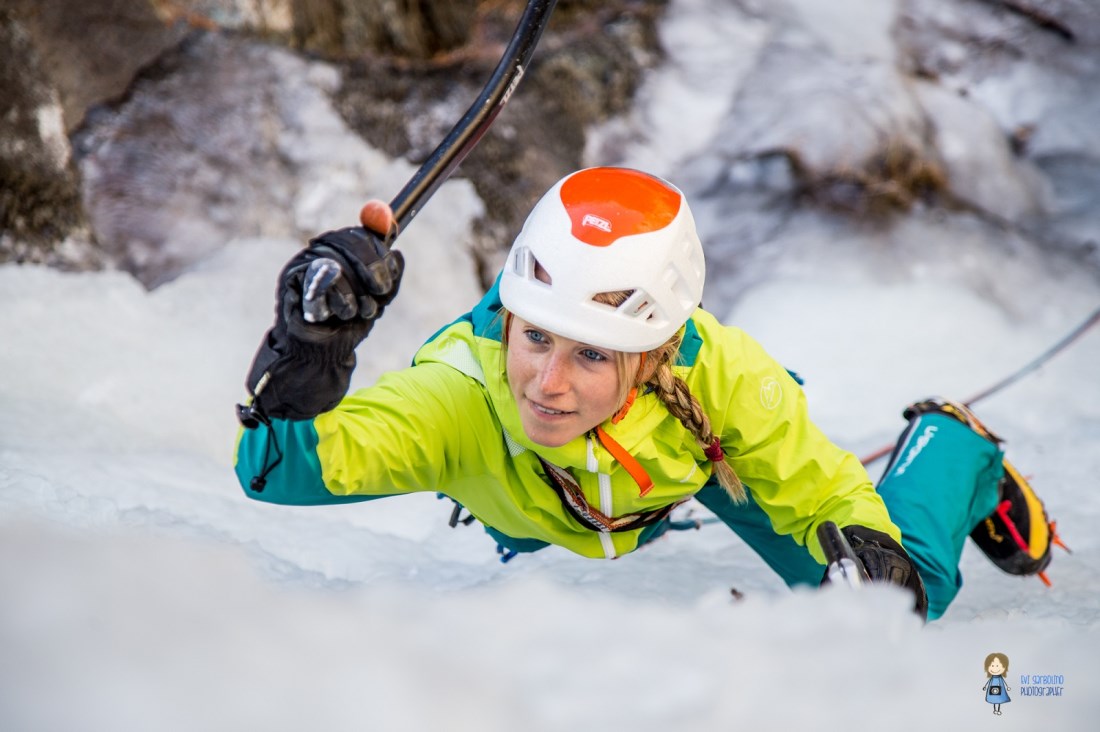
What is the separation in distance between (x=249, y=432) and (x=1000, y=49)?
4023 mm

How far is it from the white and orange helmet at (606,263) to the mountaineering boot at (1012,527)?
1.03m

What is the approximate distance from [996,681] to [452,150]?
114cm

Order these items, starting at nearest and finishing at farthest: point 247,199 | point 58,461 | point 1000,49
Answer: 1. point 58,461
2. point 247,199
3. point 1000,49

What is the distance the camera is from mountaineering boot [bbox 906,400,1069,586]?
2.49 meters

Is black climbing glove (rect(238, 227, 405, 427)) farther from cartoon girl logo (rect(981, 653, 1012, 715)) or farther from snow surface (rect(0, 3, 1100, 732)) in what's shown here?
cartoon girl logo (rect(981, 653, 1012, 715))

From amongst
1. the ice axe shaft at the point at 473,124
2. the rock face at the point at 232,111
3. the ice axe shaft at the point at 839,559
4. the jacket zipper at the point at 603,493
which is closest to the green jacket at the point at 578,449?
the jacket zipper at the point at 603,493

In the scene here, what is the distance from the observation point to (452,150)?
73.2 inches

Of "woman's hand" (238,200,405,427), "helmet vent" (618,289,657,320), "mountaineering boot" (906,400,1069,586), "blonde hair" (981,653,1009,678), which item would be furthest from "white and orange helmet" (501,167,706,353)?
"mountaineering boot" (906,400,1069,586)

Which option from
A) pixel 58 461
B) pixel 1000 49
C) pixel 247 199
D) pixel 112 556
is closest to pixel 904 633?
pixel 112 556

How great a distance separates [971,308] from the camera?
4.09 meters

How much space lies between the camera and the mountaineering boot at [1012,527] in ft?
8.18

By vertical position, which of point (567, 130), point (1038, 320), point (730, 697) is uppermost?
point (730, 697)

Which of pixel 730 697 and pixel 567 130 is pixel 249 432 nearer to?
pixel 730 697

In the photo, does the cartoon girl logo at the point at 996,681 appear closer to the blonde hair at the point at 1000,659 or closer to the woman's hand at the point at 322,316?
the blonde hair at the point at 1000,659
